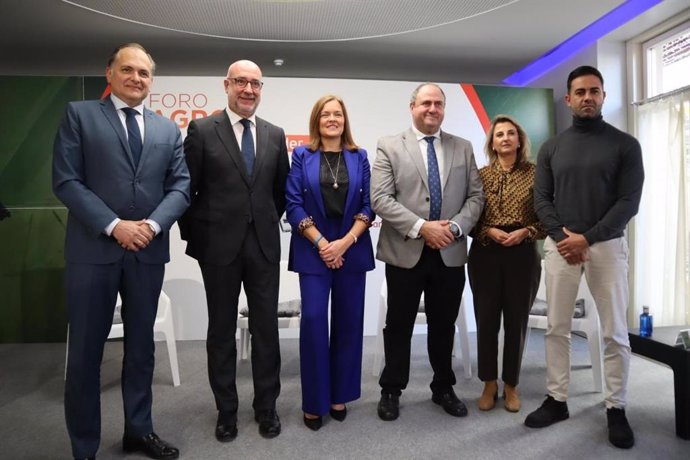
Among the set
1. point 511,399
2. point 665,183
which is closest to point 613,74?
point 665,183

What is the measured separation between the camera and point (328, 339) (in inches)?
101

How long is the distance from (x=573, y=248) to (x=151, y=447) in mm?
2158

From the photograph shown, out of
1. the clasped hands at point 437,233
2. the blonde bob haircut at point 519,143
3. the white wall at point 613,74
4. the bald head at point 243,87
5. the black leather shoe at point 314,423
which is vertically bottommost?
the black leather shoe at point 314,423

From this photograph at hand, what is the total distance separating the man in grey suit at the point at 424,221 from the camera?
2568 mm

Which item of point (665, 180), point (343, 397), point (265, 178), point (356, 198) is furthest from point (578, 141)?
point (665, 180)

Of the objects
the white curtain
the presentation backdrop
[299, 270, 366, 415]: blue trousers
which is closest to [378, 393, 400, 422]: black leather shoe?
[299, 270, 366, 415]: blue trousers

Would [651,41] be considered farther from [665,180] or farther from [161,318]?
[161,318]

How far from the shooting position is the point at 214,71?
554cm

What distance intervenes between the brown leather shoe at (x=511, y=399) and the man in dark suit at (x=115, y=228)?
1.72 meters

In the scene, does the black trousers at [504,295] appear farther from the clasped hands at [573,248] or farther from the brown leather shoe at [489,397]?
the clasped hands at [573,248]

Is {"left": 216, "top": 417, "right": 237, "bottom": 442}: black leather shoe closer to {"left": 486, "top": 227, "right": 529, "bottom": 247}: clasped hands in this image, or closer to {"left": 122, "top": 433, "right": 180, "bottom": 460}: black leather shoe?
{"left": 122, "top": 433, "right": 180, "bottom": 460}: black leather shoe

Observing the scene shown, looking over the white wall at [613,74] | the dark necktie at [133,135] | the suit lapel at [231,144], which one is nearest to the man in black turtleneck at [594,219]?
the suit lapel at [231,144]

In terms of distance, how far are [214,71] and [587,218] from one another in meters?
4.43

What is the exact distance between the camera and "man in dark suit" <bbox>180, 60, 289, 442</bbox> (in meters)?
2.36
